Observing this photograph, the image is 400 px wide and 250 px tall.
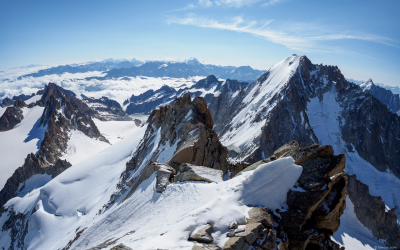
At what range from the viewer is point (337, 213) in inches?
482

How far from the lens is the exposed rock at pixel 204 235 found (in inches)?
409

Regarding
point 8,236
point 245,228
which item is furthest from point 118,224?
point 8,236

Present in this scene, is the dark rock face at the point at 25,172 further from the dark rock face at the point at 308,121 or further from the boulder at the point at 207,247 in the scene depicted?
the boulder at the point at 207,247

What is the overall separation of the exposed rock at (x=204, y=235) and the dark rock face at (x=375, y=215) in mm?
85155

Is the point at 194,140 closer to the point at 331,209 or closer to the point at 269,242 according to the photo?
the point at 331,209

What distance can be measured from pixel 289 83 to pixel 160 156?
103 metres

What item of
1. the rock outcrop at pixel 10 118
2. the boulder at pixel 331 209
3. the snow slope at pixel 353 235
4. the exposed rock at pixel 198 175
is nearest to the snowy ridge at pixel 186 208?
the exposed rock at pixel 198 175

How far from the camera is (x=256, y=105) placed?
122 m

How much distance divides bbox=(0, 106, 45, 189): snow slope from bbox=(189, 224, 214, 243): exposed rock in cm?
11387

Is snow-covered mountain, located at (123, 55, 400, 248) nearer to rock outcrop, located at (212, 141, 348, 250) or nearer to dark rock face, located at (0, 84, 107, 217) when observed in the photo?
rock outcrop, located at (212, 141, 348, 250)

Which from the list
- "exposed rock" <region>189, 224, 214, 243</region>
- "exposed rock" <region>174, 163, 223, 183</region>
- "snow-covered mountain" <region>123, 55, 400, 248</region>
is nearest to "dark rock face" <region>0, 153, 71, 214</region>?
"snow-covered mountain" <region>123, 55, 400, 248</region>

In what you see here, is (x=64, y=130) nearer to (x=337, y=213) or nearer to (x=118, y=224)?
(x=118, y=224)

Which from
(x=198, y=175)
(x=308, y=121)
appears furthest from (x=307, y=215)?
(x=308, y=121)

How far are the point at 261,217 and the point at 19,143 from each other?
14825cm
